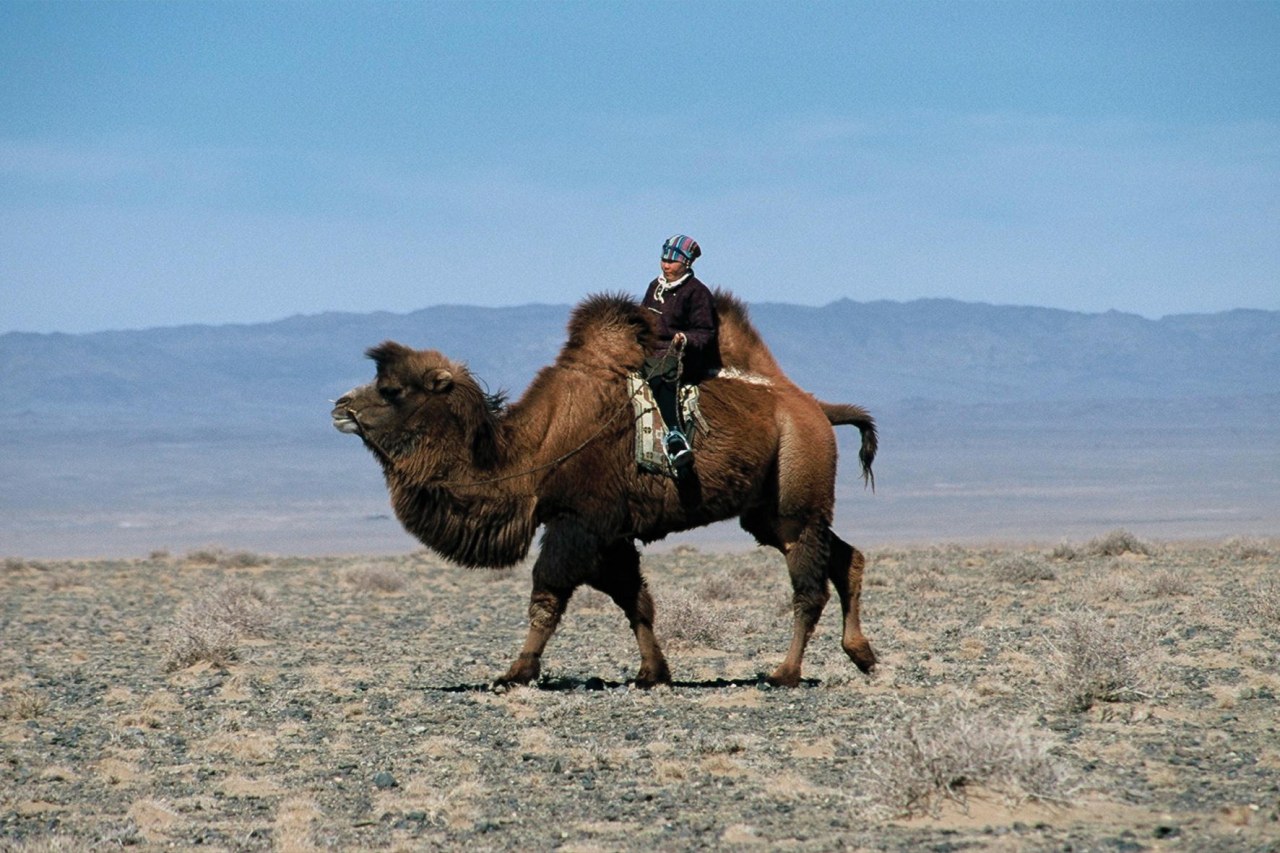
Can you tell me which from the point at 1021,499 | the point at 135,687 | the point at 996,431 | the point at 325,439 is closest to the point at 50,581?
the point at 135,687

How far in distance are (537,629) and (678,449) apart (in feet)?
4.82

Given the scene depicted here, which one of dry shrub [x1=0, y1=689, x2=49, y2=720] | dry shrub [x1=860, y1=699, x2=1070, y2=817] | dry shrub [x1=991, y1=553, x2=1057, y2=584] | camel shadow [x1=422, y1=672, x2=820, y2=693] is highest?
dry shrub [x1=860, y1=699, x2=1070, y2=817]

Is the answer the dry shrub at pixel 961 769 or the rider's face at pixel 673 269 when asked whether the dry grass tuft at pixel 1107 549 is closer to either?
the rider's face at pixel 673 269

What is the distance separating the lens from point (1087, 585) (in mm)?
18688

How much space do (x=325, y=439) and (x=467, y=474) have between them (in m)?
155

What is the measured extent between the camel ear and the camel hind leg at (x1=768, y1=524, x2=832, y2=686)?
2.42m

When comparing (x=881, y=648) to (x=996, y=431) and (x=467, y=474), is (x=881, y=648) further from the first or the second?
(x=996, y=431)

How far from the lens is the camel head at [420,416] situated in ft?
35.7

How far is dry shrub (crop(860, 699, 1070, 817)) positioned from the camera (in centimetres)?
745

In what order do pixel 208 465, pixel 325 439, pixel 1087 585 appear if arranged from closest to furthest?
1. pixel 1087 585
2. pixel 208 465
3. pixel 325 439

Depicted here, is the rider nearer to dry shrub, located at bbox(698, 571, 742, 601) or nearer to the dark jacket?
the dark jacket

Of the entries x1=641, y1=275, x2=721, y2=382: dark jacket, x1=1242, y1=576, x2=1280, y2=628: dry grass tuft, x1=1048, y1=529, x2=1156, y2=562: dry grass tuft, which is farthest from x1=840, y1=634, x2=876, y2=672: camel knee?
x1=1048, y1=529, x2=1156, y2=562: dry grass tuft

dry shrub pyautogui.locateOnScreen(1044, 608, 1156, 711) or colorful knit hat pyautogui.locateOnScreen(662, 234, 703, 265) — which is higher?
colorful knit hat pyautogui.locateOnScreen(662, 234, 703, 265)

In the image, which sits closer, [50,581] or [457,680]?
[457,680]
